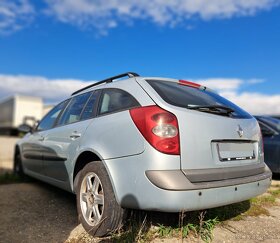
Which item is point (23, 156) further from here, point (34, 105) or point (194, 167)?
point (34, 105)

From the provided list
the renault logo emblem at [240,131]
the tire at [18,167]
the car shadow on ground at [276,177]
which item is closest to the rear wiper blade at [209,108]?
the renault logo emblem at [240,131]

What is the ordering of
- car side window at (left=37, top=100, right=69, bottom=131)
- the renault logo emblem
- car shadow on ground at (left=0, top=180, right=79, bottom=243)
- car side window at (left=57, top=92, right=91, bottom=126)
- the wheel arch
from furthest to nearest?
car side window at (left=37, top=100, right=69, bottom=131) → car side window at (left=57, top=92, right=91, bottom=126) → the wheel arch → car shadow on ground at (left=0, top=180, right=79, bottom=243) → the renault logo emblem

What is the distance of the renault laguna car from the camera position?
2.42 metres

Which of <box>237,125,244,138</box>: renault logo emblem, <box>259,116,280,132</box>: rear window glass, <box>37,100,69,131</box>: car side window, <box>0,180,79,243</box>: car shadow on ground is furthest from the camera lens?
<box>259,116,280,132</box>: rear window glass

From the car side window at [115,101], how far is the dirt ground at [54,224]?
1.23m

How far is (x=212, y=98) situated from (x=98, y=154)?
1.32m

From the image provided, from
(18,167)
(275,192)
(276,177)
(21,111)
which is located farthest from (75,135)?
(21,111)

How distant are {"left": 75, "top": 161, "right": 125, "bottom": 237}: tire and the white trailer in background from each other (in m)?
26.7

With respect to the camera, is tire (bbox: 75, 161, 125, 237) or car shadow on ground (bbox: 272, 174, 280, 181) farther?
car shadow on ground (bbox: 272, 174, 280, 181)

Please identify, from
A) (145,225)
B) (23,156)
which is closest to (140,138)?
(145,225)

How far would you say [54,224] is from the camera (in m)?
3.24

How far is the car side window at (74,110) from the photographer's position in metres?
3.70

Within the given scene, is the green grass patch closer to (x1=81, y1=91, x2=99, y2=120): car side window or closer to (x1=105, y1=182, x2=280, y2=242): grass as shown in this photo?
(x1=105, y1=182, x2=280, y2=242): grass

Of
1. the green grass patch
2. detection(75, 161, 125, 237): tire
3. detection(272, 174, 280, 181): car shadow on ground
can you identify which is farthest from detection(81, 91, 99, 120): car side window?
detection(272, 174, 280, 181): car shadow on ground
